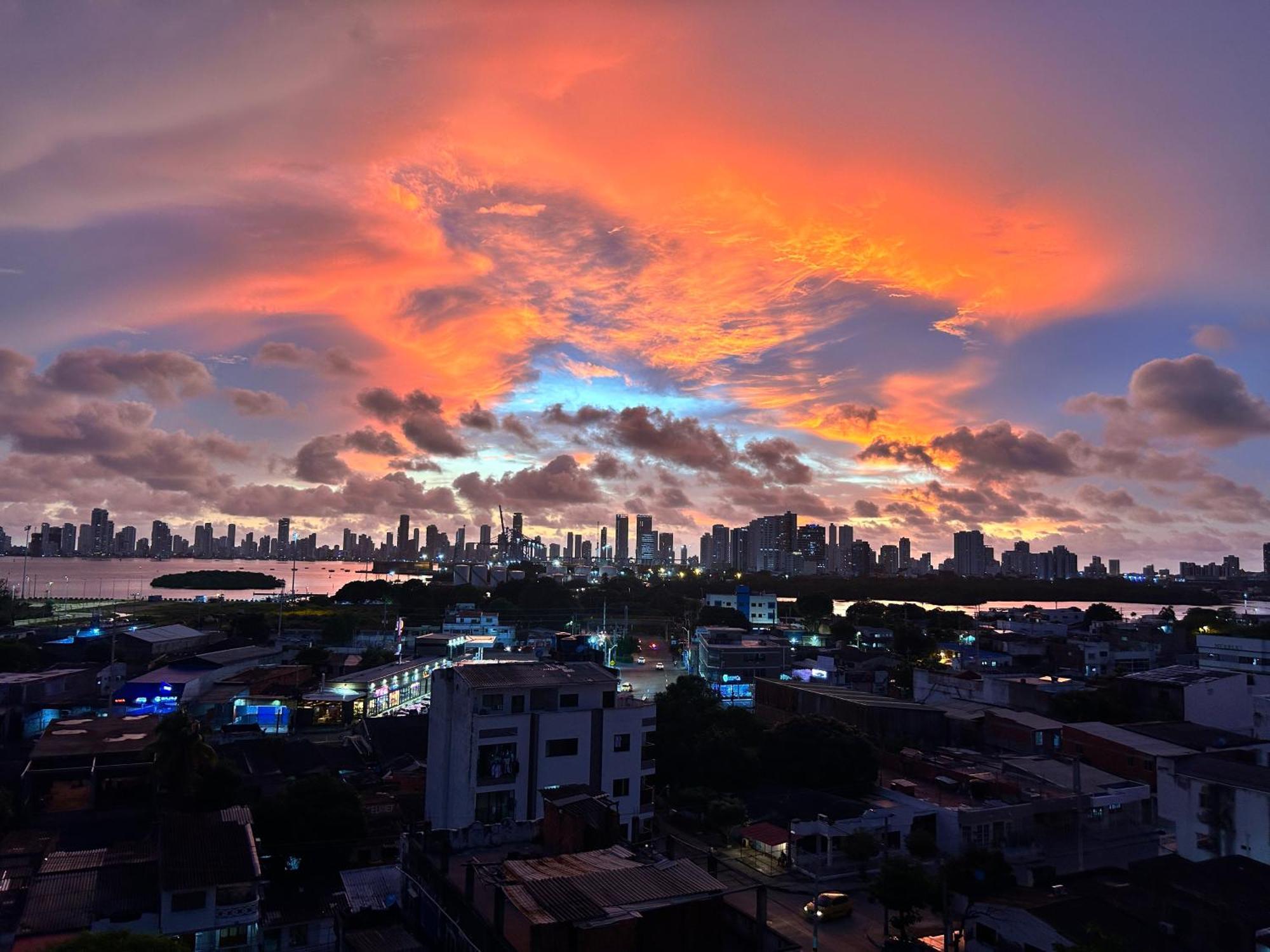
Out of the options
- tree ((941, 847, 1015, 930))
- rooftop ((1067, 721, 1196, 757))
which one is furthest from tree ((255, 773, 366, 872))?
rooftop ((1067, 721, 1196, 757))

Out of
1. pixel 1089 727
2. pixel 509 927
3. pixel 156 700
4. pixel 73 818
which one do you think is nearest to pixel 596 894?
pixel 509 927

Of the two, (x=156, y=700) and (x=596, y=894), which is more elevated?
(x=596, y=894)

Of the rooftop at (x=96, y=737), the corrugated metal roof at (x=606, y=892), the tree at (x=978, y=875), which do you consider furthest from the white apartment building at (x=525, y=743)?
the corrugated metal roof at (x=606, y=892)

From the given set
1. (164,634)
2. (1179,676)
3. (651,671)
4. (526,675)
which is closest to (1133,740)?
(1179,676)

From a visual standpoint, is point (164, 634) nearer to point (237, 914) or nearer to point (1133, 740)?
point (237, 914)

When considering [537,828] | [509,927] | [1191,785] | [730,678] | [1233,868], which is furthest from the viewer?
[730,678]

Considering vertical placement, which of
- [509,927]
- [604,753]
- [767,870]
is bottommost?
[767,870]

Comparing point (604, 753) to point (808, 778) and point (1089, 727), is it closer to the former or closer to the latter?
point (808, 778)
